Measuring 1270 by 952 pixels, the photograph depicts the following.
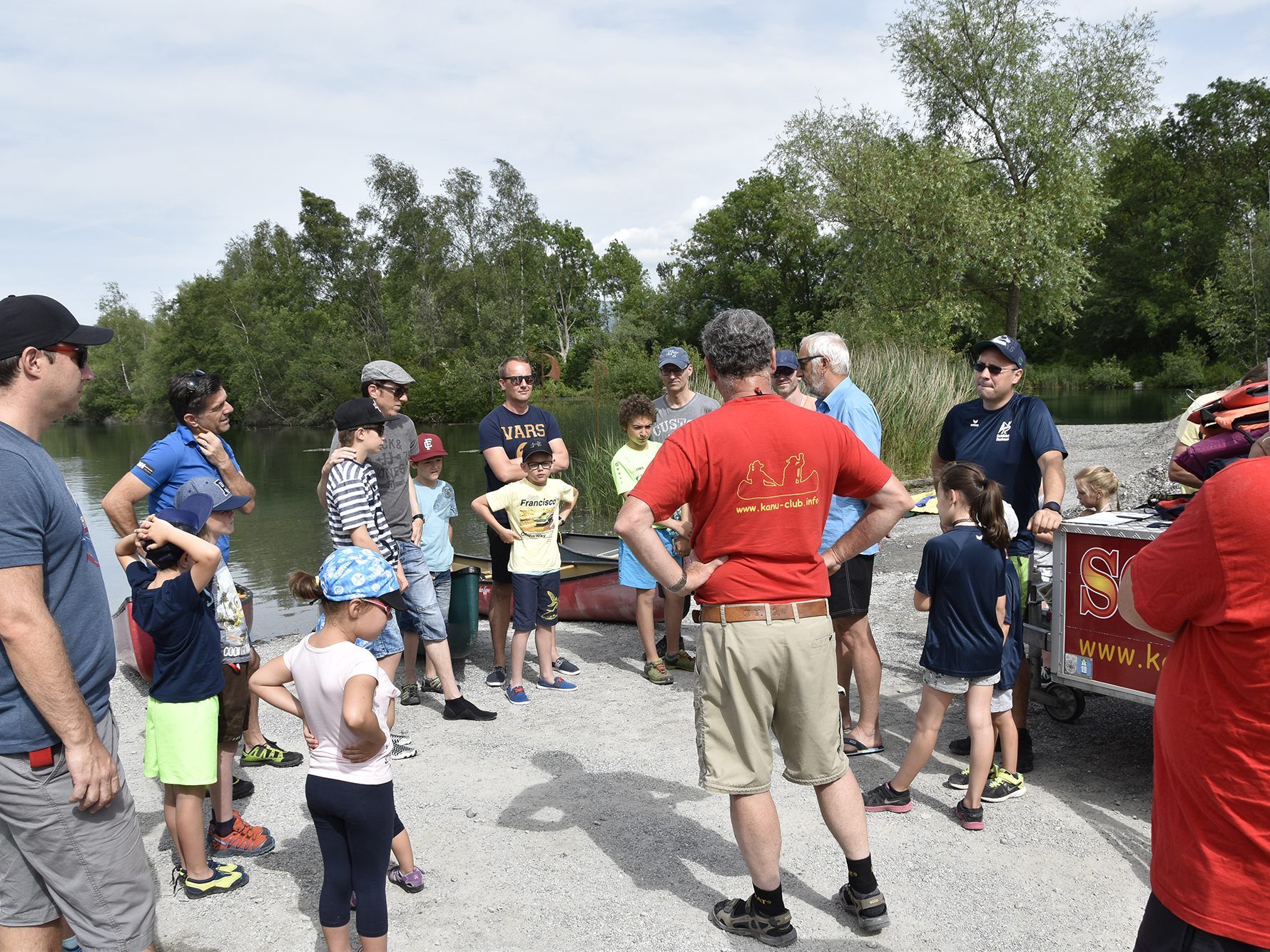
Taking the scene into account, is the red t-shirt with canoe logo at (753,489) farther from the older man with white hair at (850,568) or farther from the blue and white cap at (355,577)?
the older man with white hair at (850,568)

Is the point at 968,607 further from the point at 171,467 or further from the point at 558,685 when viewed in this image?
the point at 171,467

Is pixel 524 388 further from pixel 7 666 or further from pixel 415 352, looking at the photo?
pixel 415 352

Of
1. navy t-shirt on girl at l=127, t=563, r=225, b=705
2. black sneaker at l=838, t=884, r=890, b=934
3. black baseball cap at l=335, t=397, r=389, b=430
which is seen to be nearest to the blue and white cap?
navy t-shirt on girl at l=127, t=563, r=225, b=705

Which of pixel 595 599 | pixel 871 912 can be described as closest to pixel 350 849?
pixel 871 912

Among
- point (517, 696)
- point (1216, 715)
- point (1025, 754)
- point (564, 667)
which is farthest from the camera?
point (564, 667)

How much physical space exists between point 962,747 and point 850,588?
41.8 inches

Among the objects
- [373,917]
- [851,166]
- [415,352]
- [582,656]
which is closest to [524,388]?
[582,656]

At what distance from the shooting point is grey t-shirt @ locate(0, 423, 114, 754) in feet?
7.07

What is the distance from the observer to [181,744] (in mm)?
3277

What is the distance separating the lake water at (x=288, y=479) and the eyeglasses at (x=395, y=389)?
5.40 m

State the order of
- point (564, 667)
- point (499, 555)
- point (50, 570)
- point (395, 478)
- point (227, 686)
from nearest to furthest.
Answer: point (50, 570) → point (227, 686) → point (395, 478) → point (499, 555) → point (564, 667)

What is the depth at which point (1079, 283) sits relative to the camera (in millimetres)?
27688

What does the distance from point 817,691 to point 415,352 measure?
51190 mm

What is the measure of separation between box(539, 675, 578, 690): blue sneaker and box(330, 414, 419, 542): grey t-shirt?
136 centimetres
